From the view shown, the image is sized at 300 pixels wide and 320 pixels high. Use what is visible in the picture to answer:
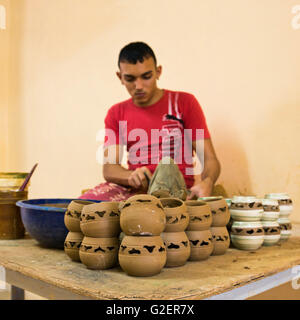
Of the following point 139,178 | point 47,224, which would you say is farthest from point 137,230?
point 139,178

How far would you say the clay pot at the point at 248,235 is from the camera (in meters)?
0.85

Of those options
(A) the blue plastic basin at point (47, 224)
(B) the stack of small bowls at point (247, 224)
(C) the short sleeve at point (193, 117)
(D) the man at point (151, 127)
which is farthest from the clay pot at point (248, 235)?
(C) the short sleeve at point (193, 117)

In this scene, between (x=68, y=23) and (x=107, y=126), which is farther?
(x=68, y=23)

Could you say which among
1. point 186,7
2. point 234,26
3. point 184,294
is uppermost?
point 186,7

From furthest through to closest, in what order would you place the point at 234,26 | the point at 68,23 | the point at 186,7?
the point at 68,23 → the point at 186,7 → the point at 234,26

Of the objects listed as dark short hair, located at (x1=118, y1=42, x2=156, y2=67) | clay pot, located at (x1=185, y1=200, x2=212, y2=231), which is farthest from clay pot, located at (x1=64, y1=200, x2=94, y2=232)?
dark short hair, located at (x1=118, y1=42, x2=156, y2=67)

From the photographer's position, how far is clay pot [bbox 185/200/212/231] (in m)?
0.74

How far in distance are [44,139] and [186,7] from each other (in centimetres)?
179

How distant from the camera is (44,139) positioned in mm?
3215

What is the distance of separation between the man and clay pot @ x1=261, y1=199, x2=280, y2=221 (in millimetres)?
637

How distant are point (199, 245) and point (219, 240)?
7 centimetres

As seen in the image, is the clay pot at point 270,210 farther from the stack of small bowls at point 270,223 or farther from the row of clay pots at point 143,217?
the row of clay pots at point 143,217
